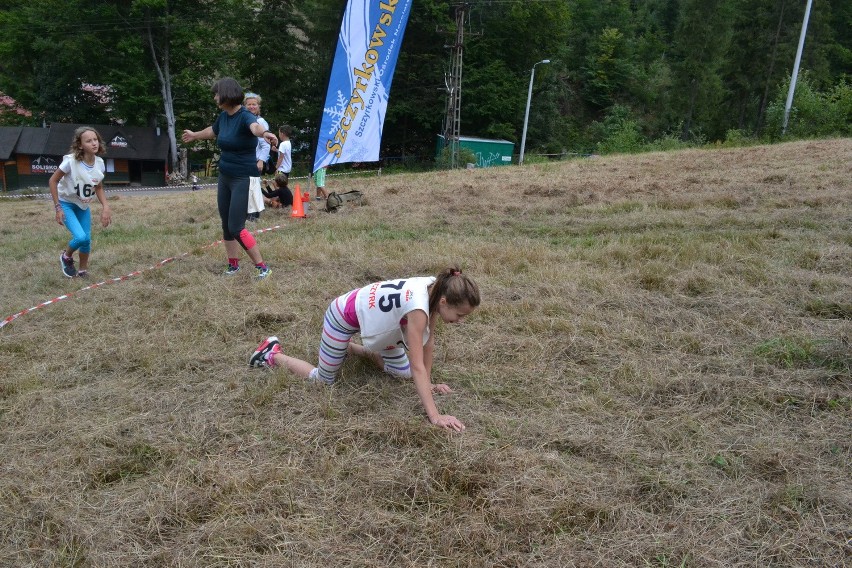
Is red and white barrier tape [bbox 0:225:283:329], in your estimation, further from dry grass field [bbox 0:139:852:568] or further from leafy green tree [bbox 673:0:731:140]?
leafy green tree [bbox 673:0:731:140]

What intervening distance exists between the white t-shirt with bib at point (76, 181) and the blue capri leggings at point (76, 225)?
6 centimetres

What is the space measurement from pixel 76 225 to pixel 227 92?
2.24 meters

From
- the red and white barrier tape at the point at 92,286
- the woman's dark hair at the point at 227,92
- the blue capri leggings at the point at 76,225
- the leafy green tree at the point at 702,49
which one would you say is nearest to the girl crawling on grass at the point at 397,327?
the red and white barrier tape at the point at 92,286

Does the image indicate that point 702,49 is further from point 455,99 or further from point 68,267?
point 68,267

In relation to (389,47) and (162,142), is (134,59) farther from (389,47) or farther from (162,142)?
(389,47)

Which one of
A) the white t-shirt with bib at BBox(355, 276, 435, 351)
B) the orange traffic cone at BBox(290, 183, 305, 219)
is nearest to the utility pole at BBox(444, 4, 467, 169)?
the orange traffic cone at BBox(290, 183, 305, 219)

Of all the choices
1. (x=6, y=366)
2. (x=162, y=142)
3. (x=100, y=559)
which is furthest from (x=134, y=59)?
(x=100, y=559)

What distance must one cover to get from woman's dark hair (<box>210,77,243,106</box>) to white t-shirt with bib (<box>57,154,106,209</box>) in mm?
1575

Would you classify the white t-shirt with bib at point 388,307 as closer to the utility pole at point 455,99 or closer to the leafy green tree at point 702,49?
the utility pole at point 455,99

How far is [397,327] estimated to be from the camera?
10.0 feet

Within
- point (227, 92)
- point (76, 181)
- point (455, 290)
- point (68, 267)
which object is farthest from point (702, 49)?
point (455, 290)

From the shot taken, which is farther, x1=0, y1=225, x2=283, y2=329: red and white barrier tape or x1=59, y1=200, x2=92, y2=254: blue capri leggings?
x1=59, y1=200, x2=92, y2=254: blue capri leggings

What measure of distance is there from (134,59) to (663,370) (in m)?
37.8

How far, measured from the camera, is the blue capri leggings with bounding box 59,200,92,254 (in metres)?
5.79
